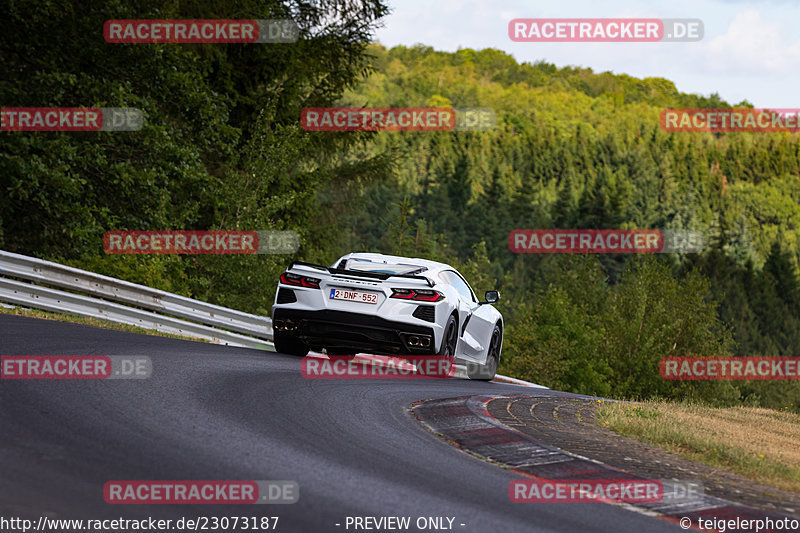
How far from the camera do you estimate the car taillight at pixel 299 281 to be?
1126 centimetres

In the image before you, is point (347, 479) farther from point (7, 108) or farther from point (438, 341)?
point (7, 108)

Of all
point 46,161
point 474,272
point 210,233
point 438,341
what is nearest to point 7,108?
point 46,161

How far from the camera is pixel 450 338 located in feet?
38.6

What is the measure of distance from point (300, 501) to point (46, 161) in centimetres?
1605

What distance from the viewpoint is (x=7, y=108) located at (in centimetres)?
1864

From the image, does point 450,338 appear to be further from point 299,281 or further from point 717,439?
Answer: point 717,439

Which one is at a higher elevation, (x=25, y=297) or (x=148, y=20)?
(x=148, y=20)

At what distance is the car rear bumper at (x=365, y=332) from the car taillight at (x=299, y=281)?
344 millimetres
